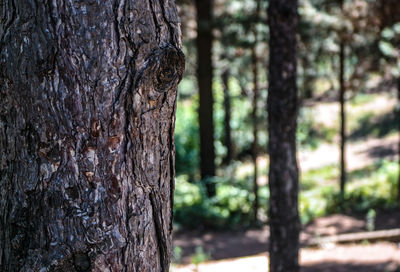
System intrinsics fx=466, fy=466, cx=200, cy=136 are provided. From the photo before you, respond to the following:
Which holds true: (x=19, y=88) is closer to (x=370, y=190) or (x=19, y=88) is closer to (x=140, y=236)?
(x=140, y=236)

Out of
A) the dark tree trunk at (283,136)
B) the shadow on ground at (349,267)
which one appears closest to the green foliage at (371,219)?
the shadow on ground at (349,267)

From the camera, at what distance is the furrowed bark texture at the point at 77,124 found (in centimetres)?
153

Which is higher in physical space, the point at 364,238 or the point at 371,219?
the point at 364,238

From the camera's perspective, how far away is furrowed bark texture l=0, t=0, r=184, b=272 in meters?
1.53

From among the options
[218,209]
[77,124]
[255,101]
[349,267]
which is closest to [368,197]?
[218,209]

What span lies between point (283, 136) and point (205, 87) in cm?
934

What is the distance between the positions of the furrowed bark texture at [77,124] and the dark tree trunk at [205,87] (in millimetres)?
12529

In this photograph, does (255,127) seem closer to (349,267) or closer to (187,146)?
(349,267)

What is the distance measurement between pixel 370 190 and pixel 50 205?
14.3 m

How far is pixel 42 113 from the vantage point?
60.4 inches

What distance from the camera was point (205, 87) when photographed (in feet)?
48.2

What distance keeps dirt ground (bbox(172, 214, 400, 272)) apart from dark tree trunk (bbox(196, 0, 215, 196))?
9.63 ft

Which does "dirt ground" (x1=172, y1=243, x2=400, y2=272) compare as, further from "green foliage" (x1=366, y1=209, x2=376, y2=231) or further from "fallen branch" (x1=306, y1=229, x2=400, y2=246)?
"green foliage" (x1=366, y1=209, x2=376, y2=231)

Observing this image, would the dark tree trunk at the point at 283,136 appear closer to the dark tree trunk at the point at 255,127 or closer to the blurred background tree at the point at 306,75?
the blurred background tree at the point at 306,75
